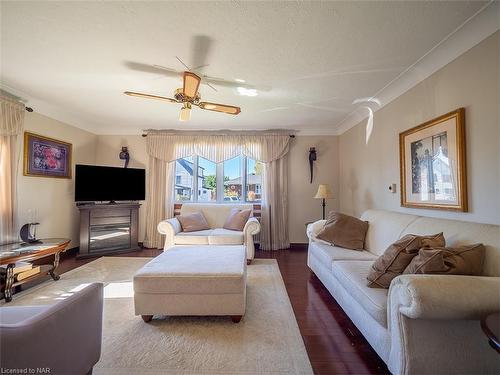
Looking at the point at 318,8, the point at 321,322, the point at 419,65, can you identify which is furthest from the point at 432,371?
the point at 419,65

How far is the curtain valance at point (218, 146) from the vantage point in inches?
173

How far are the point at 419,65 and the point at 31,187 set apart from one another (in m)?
5.26

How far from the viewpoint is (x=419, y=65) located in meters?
2.19

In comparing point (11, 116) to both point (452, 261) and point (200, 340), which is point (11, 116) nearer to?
point (200, 340)

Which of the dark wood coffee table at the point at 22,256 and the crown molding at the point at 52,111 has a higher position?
the crown molding at the point at 52,111

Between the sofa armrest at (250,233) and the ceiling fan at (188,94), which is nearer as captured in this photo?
the ceiling fan at (188,94)

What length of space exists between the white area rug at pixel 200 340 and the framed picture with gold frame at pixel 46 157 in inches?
71.6

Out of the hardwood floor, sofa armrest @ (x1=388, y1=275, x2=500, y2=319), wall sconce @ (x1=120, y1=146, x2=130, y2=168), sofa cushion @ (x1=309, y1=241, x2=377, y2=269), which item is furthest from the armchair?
wall sconce @ (x1=120, y1=146, x2=130, y2=168)

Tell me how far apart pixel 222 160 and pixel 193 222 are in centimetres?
143

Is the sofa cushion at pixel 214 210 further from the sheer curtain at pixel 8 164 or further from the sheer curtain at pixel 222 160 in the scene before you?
the sheer curtain at pixel 8 164

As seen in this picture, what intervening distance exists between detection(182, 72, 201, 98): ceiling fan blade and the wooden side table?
250cm

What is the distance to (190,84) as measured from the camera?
2.07 metres

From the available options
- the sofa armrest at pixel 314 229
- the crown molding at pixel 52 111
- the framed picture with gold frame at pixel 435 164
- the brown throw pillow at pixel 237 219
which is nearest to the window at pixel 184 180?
the brown throw pillow at pixel 237 219

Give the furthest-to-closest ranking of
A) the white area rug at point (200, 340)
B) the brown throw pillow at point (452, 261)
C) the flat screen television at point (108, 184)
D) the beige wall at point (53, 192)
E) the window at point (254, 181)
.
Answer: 1. the window at point (254, 181)
2. the flat screen television at point (108, 184)
3. the beige wall at point (53, 192)
4. the white area rug at point (200, 340)
5. the brown throw pillow at point (452, 261)
